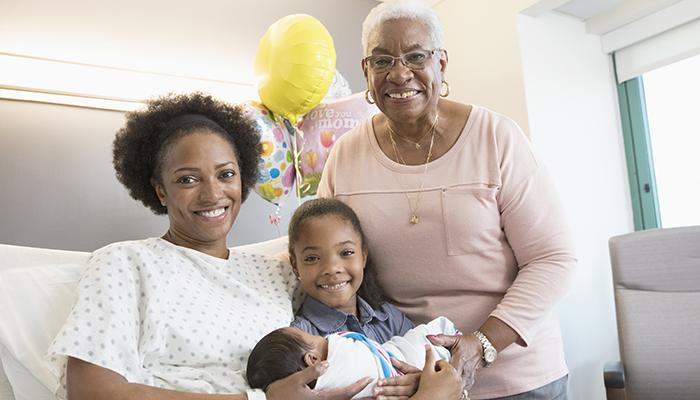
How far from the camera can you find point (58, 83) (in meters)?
2.73

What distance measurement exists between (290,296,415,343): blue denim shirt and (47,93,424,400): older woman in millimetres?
64

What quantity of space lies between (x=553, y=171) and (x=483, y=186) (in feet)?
7.20

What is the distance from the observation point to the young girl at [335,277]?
1.45m

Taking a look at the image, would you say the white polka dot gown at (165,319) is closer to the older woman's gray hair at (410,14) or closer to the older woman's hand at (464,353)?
the older woman's hand at (464,353)

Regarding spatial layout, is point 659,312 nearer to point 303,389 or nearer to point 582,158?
point 582,158

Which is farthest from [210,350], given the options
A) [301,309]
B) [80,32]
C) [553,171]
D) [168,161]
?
[553,171]

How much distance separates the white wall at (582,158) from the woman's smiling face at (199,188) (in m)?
2.51

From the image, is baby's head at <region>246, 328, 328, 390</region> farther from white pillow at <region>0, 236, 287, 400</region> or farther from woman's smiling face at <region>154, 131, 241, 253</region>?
white pillow at <region>0, 236, 287, 400</region>

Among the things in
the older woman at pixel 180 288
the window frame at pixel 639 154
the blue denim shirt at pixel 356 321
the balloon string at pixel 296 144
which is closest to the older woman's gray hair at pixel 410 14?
the older woman at pixel 180 288

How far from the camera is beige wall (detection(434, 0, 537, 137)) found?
136 inches

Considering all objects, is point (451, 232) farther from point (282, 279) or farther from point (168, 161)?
point (168, 161)

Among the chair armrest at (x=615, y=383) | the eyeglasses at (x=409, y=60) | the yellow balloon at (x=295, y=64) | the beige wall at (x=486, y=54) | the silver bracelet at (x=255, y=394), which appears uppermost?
the beige wall at (x=486, y=54)

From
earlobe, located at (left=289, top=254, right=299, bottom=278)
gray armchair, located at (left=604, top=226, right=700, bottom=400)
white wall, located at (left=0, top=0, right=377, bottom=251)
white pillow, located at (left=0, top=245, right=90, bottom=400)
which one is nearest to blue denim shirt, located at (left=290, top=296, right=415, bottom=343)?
earlobe, located at (left=289, top=254, right=299, bottom=278)

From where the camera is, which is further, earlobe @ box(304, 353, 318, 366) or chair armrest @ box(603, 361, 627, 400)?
chair armrest @ box(603, 361, 627, 400)
